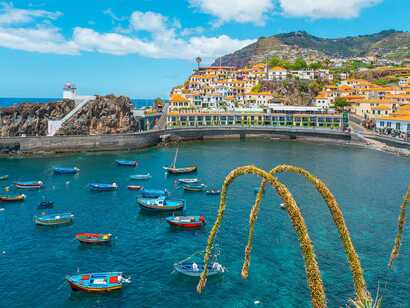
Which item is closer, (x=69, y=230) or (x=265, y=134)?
(x=69, y=230)

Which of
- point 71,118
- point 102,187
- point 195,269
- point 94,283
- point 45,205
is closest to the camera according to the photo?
point 94,283

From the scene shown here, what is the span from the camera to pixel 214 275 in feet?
128

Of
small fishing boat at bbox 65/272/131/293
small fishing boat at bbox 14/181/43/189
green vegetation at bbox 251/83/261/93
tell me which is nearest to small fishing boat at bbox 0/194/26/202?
small fishing boat at bbox 14/181/43/189

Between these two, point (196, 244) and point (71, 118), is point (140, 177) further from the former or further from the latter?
point (71, 118)

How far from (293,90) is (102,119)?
95.6 metres

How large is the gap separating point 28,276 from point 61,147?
7701 cm

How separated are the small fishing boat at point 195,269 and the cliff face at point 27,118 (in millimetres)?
97239

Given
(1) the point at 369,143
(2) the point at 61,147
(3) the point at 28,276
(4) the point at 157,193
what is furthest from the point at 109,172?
(1) the point at 369,143

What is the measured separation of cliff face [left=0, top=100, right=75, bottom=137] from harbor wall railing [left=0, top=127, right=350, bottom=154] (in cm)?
1377

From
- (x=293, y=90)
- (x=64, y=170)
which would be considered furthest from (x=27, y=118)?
(x=293, y=90)

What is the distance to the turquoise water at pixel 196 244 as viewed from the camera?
35.5 m

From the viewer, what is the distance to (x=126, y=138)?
116m

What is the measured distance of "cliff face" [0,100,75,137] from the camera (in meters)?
119

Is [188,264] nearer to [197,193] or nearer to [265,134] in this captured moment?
[197,193]
